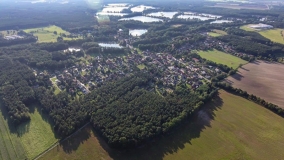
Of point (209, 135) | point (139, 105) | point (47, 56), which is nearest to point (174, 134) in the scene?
point (209, 135)

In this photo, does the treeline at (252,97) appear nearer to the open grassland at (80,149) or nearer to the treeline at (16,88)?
the open grassland at (80,149)

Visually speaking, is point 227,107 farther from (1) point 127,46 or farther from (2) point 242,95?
(1) point 127,46

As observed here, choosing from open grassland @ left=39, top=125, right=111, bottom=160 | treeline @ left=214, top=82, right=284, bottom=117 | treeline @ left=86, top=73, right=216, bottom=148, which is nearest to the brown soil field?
treeline @ left=214, top=82, right=284, bottom=117

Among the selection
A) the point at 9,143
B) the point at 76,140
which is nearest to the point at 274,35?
the point at 76,140

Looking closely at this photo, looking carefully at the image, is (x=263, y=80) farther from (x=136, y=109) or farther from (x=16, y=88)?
(x=16, y=88)

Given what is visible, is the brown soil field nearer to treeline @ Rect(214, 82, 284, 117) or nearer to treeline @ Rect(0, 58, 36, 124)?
treeline @ Rect(214, 82, 284, 117)

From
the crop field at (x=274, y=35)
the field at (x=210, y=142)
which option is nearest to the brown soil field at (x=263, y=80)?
the field at (x=210, y=142)

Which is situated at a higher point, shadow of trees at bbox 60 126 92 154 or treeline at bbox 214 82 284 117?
treeline at bbox 214 82 284 117
